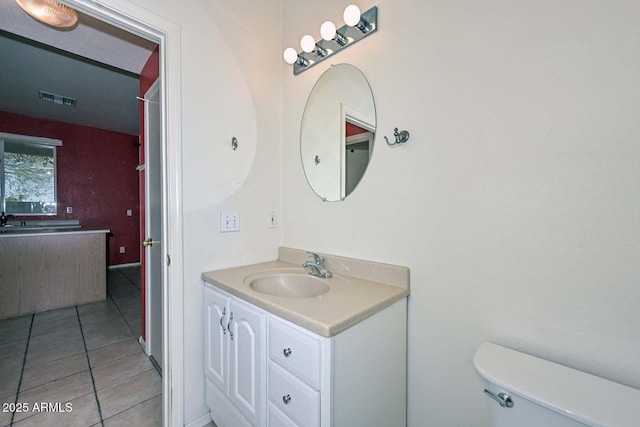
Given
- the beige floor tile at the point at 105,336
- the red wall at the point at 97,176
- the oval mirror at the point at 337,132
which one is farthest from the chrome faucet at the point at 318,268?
the red wall at the point at 97,176

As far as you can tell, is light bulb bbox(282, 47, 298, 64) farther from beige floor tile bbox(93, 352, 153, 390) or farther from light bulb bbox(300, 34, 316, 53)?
beige floor tile bbox(93, 352, 153, 390)

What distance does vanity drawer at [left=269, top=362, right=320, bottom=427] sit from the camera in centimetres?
80

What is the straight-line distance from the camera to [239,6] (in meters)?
1.53

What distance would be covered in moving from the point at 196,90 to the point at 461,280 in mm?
1544

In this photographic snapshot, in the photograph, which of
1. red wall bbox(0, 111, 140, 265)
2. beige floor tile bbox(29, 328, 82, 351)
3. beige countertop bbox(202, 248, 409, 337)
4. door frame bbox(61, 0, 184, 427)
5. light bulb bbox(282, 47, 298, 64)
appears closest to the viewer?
beige countertop bbox(202, 248, 409, 337)

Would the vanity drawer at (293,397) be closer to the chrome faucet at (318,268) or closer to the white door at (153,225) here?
the chrome faucet at (318,268)

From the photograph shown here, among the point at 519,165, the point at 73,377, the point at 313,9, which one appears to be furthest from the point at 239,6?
the point at 73,377

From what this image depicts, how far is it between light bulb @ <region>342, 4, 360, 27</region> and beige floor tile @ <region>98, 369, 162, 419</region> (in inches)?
95.3

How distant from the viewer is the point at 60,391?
164cm

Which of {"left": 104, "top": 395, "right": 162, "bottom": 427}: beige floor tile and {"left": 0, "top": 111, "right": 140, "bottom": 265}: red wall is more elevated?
{"left": 0, "top": 111, "right": 140, "bottom": 265}: red wall

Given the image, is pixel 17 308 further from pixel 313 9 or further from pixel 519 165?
pixel 519 165

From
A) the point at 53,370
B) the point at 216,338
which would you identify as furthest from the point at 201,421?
the point at 53,370

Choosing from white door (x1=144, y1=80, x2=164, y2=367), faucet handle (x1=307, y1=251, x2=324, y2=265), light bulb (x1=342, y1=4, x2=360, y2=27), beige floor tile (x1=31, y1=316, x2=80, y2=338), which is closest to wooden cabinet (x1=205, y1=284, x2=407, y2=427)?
faucet handle (x1=307, y1=251, x2=324, y2=265)

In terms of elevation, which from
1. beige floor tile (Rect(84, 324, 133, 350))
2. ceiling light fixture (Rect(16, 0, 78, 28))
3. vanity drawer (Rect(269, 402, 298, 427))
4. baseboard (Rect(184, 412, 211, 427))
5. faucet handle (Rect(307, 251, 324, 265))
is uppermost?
ceiling light fixture (Rect(16, 0, 78, 28))
